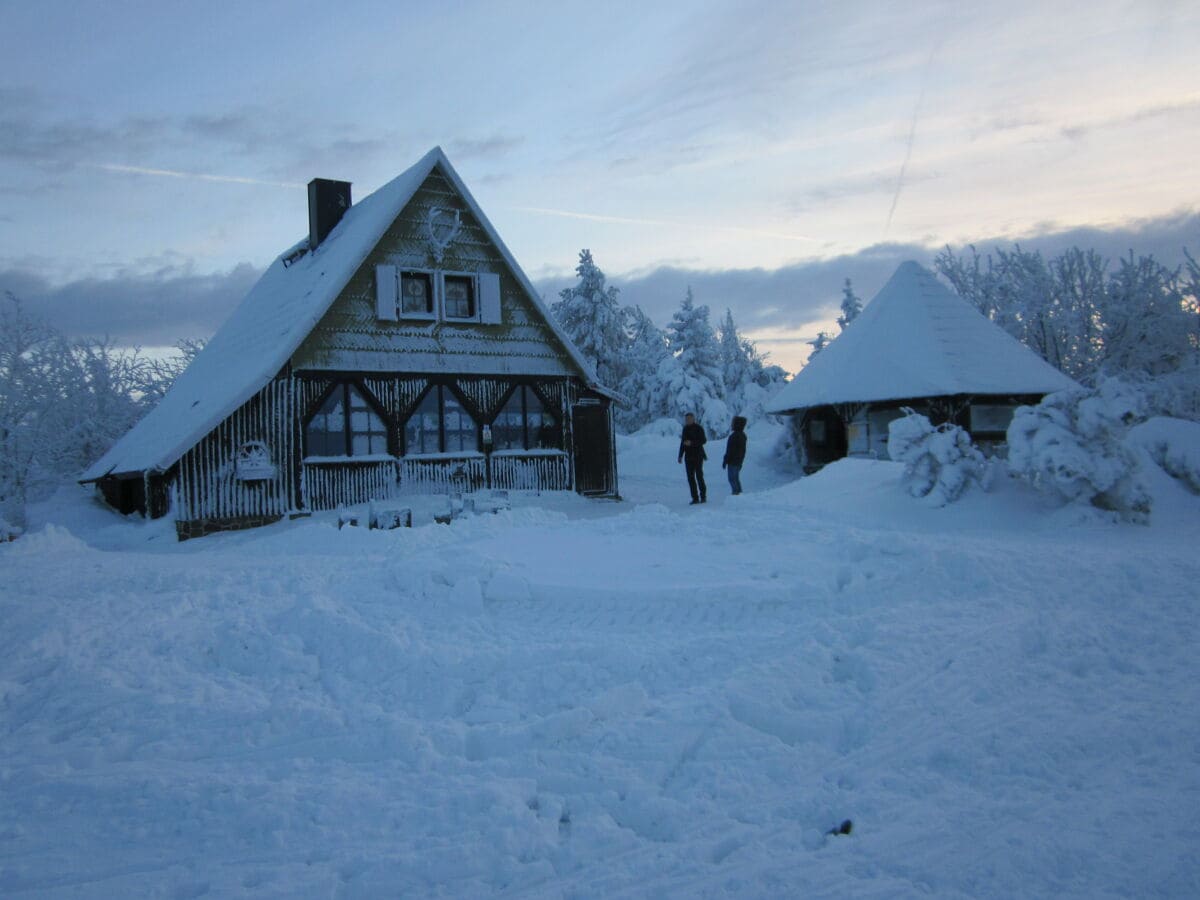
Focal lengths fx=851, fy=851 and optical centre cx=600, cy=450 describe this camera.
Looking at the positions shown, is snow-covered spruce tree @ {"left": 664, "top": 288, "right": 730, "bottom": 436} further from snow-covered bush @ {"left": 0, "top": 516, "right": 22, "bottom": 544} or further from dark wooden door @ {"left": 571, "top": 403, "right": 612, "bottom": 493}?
snow-covered bush @ {"left": 0, "top": 516, "right": 22, "bottom": 544}

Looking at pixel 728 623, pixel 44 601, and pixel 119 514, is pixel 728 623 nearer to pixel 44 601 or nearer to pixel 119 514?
pixel 44 601

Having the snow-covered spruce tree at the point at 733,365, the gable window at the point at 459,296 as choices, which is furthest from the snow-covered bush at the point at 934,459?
the snow-covered spruce tree at the point at 733,365

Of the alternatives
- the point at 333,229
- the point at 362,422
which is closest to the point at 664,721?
the point at 362,422

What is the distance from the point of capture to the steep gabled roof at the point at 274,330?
15.2 m

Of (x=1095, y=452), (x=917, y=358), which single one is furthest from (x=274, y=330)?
(x=1095, y=452)

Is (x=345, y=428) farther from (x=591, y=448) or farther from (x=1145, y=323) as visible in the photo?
(x=1145, y=323)

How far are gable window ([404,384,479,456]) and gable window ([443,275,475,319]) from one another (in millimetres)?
1638

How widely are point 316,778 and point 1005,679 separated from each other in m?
4.13

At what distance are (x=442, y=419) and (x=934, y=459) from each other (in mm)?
9648

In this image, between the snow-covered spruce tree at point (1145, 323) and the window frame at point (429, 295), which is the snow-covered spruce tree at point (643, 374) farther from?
the window frame at point (429, 295)

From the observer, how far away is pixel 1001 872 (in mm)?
3352

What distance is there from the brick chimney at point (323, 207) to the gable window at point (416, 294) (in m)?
4.22

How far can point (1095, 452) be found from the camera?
10.6 metres

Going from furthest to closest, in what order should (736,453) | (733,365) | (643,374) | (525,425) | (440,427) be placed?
(733,365) → (643,374) → (525,425) → (440,427) → (736,453)
